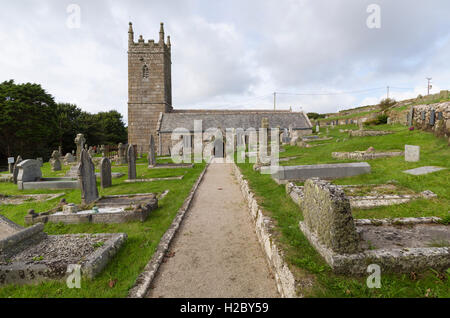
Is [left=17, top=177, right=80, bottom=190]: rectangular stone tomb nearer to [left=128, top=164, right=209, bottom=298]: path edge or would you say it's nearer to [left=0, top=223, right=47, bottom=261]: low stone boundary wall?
[left=0, top=223, right=47, bottom=261]: low stone boundary wall

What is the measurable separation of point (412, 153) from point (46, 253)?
1322 cm

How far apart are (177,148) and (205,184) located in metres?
19.3

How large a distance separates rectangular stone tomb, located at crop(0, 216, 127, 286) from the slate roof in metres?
27.9

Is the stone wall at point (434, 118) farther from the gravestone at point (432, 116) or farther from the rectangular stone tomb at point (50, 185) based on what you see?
the rectangular stone tomb at point (50, 185)

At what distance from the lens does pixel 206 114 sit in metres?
36.7

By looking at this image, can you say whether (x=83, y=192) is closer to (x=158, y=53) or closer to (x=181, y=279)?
(x=181, y=279)

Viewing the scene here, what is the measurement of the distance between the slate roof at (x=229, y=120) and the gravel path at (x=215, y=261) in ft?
89.4

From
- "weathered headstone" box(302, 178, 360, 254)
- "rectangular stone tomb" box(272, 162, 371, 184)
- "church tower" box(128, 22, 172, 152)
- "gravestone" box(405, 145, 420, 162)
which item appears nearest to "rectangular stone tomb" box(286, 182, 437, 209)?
"weathered headstone" box(302, 178, 360, 254)

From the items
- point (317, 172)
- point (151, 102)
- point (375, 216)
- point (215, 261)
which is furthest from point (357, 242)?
point (151, 102)

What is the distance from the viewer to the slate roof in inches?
1315
